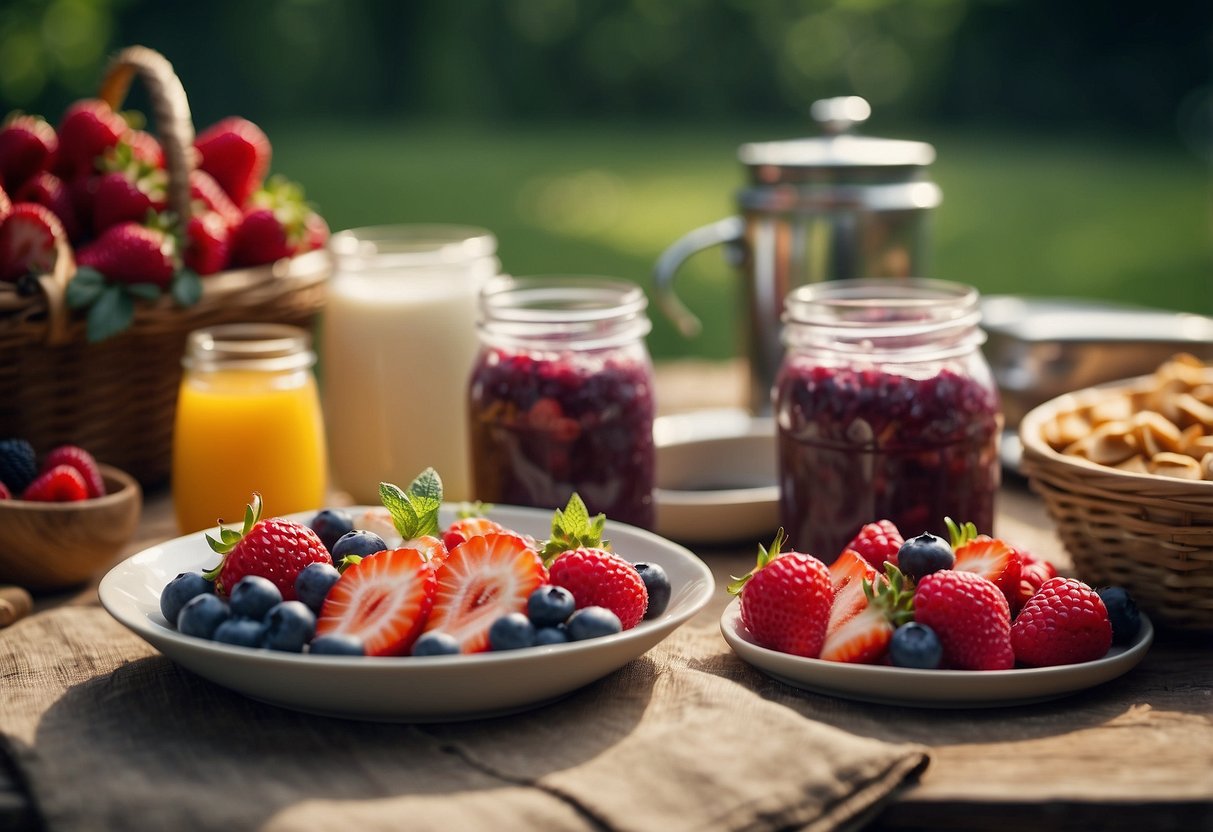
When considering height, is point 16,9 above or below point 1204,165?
above

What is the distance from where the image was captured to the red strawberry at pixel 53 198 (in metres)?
2.06

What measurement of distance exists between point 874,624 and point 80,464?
1.06 meters

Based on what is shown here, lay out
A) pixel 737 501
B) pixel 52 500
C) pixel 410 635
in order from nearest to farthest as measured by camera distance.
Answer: pixel 410 635
pixel 52 500
pixel 737 501

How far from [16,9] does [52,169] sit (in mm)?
5270

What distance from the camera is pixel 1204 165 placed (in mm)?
8469

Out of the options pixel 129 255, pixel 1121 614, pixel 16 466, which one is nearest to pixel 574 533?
pixel 1121 614

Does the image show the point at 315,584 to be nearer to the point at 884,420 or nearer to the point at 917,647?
the point at 917,647

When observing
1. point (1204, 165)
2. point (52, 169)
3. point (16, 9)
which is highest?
point (16, 9)

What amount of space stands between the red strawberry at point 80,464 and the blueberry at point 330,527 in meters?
0.42

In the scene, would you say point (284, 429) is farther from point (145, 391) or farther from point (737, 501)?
point (737, 501)

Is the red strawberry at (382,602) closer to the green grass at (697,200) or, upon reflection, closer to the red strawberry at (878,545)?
the red strawberry at (878,545)

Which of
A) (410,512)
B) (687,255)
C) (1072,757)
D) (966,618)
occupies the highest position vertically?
(687,255)

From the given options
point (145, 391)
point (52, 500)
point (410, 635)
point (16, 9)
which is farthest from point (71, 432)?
point (16, 9)

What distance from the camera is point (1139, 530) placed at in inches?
61.4
